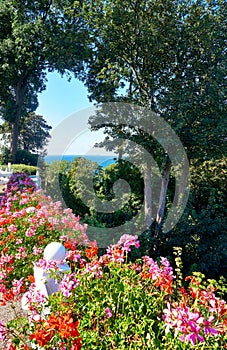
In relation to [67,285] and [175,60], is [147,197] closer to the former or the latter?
[175,60]

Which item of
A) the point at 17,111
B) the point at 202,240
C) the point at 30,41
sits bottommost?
the point at 202,240

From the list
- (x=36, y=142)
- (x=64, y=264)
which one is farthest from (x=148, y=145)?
(x=36, y=142)

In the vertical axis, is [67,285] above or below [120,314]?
above

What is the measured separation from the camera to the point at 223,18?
18.3 feet

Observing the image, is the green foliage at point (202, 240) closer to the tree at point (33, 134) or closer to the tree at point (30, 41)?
the tree at point (30, 41)

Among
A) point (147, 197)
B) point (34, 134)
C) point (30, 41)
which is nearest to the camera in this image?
point (147, 197)

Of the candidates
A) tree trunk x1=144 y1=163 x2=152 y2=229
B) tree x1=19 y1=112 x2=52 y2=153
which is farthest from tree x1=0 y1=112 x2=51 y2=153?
tree trunk x1=144 y1=163 x2=152 y2=229

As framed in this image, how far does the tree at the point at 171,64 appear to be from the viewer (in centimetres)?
532

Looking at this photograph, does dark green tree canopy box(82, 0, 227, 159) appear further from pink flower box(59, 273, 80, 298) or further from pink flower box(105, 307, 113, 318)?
pink flower box(105, 307, 113, 318)

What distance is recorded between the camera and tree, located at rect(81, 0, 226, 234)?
5.32 m

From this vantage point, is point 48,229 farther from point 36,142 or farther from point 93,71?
point 36,142

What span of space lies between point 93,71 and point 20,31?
6923 millimetres

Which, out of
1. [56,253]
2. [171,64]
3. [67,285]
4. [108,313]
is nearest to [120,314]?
[108,313]

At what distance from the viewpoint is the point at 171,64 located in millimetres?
5898
